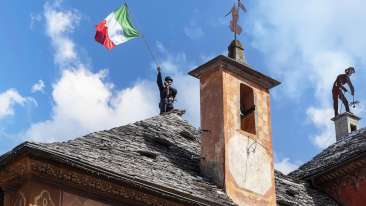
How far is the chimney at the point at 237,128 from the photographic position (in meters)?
15.4

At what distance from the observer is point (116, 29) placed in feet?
57.7

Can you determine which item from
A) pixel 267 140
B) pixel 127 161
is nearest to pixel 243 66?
pixel 267 140

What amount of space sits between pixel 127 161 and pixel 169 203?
1186 millimetres

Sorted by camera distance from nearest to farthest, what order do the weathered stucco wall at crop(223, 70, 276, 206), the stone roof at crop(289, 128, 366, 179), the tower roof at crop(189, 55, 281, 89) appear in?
the weathered stucco wall at crop(223, 70, 276, 206)
the tower roof at crop(189, 55, 281, 89)
the stone roof at crop(289, 128, 366, 179)

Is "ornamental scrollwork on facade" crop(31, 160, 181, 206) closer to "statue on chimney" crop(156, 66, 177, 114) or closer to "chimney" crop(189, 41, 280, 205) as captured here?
"chimney" crop(189, 41, 280, 205)

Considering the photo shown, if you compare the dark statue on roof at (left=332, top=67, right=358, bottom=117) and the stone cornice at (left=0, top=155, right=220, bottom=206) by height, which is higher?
the dark statue on roof at (left=332, top=67, right=358, bottom=117)

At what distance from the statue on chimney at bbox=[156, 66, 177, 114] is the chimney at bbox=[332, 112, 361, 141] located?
17.1 ft

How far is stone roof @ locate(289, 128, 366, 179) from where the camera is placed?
59.1 feet

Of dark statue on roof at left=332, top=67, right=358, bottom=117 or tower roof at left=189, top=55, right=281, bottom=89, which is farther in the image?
dark statue on roof at left=332, top=67, right=358, bottom=117

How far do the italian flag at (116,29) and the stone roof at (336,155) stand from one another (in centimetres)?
559

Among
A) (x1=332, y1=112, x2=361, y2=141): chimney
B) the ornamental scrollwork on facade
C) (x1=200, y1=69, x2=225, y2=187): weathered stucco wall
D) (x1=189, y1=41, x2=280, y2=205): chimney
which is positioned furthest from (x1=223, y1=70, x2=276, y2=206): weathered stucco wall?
(x1=332, y1=112, x2=361, y2=141): chimney

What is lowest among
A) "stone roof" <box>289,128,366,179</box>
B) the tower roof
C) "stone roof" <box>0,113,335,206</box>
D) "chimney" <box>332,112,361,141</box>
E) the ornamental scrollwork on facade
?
the ornamental scrollwork on facade

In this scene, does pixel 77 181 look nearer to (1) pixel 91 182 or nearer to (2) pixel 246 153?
(1) pixel 91 182

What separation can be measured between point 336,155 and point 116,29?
629 cm
